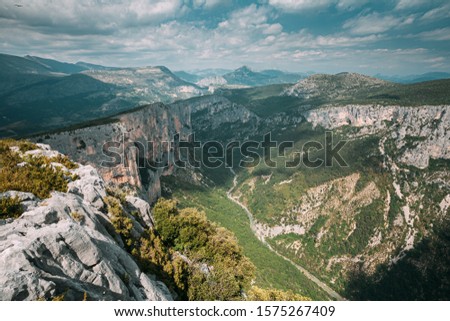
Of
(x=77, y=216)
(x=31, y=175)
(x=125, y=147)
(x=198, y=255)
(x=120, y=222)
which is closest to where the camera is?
(x=77, y=216)

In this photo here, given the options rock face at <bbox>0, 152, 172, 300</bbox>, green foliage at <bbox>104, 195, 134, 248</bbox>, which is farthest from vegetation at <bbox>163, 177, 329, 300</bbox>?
rock face at <bbox>0, 152, 172, 300</bbox>

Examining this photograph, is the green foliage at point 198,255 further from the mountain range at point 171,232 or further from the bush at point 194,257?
the mountain range at point 171,232

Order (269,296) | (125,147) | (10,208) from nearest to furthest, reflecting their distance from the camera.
Result: (10,208) → (269,296) → (125,147)

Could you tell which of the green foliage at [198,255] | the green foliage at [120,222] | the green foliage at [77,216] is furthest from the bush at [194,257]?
the green foliage at [77,216]

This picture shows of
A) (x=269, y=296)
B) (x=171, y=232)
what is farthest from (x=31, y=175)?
(x=269, y=296)

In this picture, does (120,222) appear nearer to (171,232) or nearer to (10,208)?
(10,208)
